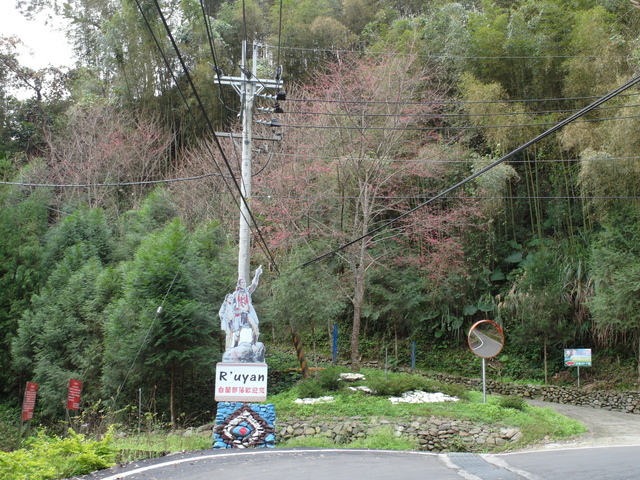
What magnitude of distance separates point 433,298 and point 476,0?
43.4 ft

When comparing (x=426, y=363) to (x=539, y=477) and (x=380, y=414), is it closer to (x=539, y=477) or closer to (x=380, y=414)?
(x=380, y=414)

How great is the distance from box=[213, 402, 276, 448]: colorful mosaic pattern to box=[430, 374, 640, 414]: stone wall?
10.3 metres

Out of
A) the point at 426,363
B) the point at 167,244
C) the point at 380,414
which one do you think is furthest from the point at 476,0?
the point at 380,414

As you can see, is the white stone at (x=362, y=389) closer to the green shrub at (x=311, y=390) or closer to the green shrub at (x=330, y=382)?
the green shrub at (x=330, y=382)

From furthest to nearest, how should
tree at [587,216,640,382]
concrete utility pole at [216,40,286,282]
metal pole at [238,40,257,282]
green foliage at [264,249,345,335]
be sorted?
green foliage at [264,249,345,335] → tree at [587,216,640,382] → concrete utility pole at [216,40,286,282] → metal pole at [238,40,257,282]

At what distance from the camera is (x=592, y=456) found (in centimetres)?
809

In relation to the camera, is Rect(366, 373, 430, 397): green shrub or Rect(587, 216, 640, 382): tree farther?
Rect(587, 216, 640, 382): tree

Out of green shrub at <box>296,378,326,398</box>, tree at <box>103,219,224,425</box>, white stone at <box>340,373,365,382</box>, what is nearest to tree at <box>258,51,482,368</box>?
white stone at <box>340,373,365,382</box>

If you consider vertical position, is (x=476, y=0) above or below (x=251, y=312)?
above

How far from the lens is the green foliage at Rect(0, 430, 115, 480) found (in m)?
6.30

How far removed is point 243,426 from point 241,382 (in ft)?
2.28

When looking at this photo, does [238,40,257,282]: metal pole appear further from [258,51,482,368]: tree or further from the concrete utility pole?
[258,51,482,368]: tree

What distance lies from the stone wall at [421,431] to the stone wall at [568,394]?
266 inches

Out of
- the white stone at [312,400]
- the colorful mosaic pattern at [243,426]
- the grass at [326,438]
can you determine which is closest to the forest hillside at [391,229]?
the white stone at [312,400]
